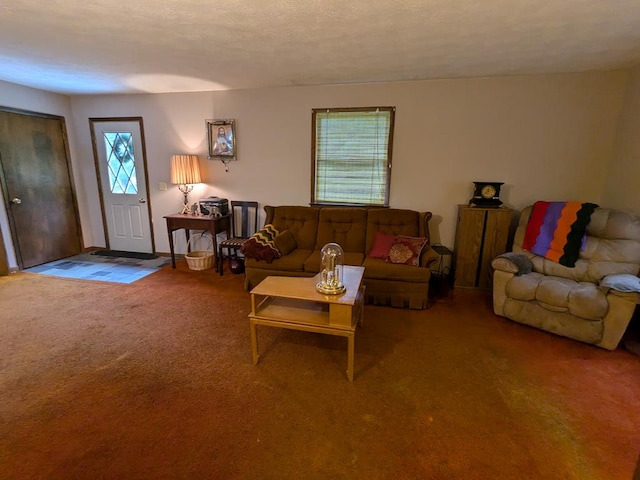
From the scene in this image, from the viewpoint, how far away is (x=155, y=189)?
4633 millimetres

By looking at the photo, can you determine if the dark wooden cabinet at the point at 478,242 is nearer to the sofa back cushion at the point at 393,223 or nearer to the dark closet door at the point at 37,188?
the sofa back cushion at the point at 393,223

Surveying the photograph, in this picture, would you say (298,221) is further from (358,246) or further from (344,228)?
(358,246)

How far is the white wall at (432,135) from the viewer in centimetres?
336

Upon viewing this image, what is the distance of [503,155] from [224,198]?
11.6ft

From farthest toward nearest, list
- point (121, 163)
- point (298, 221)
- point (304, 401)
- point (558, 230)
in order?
Result: point (121, 163) → point (298, 221) → point (558, 230) → point (304, 401)

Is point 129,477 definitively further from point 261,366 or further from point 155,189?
point 155,189

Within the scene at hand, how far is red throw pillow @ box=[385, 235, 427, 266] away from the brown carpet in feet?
1.82

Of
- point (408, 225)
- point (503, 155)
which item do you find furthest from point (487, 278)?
point (503, 155)

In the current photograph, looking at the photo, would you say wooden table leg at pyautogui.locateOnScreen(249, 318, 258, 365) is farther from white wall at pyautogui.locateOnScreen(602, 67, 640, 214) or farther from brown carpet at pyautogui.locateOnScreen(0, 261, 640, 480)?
white wall at pyautogui.locateOnScreen(602, 67, 640, 214)

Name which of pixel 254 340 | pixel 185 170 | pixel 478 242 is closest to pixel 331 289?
pixel 254 340

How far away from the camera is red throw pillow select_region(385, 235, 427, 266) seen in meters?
3.16

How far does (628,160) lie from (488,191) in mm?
1233

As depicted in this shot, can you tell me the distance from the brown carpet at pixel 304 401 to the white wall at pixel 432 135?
1703 mm

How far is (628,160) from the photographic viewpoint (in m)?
3.04
